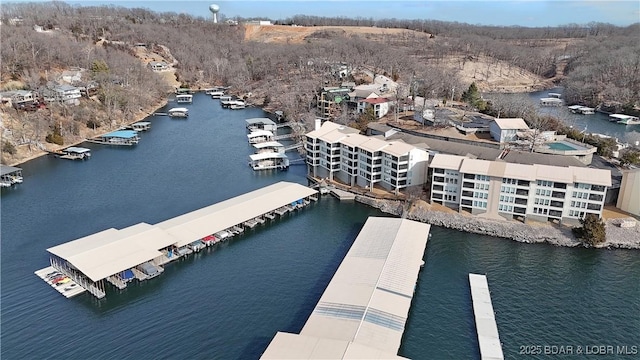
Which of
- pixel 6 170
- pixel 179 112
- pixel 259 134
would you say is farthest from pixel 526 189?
pixel 179 112

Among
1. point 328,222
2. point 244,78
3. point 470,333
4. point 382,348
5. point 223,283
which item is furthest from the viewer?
→ point 244,78

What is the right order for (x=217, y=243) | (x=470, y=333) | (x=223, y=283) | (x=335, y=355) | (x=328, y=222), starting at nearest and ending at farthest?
(x=335, y=355)
(x=470, y=333)
(x=223, y=283)
(x=217, y=243)
(x=328, y=222)

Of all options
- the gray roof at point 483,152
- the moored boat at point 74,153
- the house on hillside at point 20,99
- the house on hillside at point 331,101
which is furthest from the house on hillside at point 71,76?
the gray roof at point 483,152

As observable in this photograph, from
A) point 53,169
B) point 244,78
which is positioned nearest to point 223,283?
point 53,169

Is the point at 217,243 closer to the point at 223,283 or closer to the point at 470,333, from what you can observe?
the point at 223,283

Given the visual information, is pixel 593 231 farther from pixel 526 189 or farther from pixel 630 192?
pixel 630 192

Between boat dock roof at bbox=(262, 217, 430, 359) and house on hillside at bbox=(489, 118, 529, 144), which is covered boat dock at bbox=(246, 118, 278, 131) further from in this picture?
boat dock roof at bbox=(262, 217, 430, 359)
